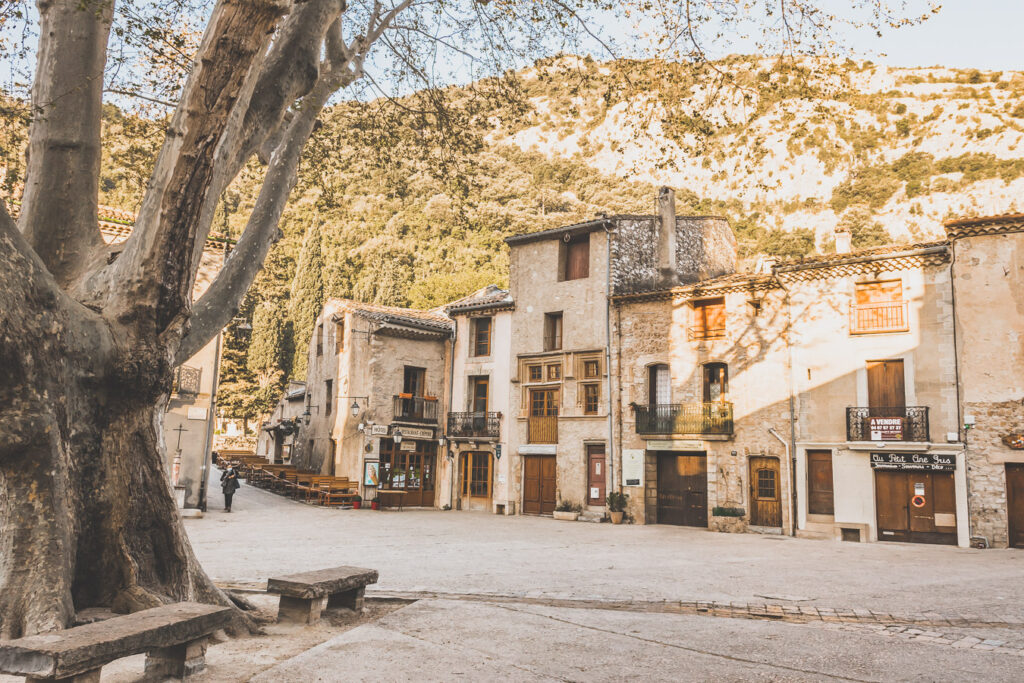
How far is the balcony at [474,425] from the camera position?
91.0ft

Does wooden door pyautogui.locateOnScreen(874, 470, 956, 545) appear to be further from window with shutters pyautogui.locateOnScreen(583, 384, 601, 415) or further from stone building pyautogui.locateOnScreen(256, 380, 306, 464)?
stone building pyautogui.locateOnScreen(256, 380, 306, 464)

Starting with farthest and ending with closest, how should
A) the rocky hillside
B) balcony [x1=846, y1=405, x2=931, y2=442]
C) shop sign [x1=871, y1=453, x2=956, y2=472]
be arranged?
1. the rocky hillside
2. balcony [x1=846, y1=405, x2=931, y2=442]
3. shop sign [x1=871, y1=453, x2=956, y2=472]

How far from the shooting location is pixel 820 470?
2097 centimetres

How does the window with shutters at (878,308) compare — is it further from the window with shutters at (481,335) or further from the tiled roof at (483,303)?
the window with shutters at (481,335)

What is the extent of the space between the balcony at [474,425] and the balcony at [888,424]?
12624 mm

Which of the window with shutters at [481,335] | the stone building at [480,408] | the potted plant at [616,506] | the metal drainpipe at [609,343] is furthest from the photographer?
the window with shutters at [481,335]

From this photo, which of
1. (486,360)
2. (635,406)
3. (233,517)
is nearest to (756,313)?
(635,406)

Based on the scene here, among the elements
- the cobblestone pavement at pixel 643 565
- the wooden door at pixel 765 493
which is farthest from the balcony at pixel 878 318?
the cobblestone pavement at pixel 643 565

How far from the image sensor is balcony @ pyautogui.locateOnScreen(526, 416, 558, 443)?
26.4 metres

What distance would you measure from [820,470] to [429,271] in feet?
110


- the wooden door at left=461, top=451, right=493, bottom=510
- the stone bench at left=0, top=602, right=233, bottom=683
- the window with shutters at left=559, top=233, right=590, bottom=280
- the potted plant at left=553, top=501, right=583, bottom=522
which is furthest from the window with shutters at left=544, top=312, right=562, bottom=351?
the stone bench at left=0, top=602, right=233, bottom=683

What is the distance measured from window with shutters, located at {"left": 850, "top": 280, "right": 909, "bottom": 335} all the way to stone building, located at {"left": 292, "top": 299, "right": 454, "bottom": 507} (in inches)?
613

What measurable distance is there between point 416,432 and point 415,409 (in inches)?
42.3

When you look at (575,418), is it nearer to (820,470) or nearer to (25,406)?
(820,470)
